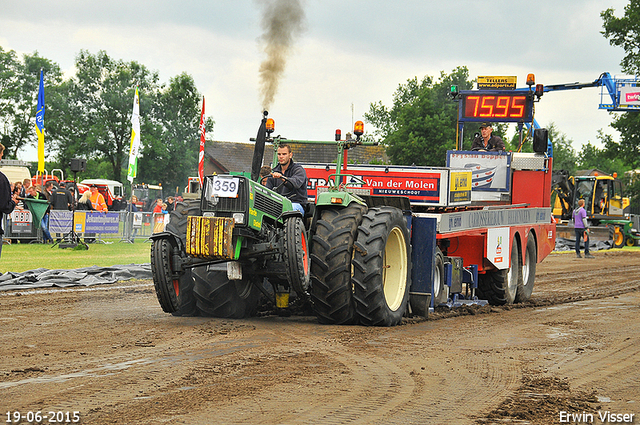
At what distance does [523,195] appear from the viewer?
44.8 feet

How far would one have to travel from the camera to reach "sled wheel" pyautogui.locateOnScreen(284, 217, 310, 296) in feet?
25.9

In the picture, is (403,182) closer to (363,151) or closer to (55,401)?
(55,401)

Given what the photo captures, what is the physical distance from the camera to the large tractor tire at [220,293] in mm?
8695

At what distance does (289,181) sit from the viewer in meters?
8.87

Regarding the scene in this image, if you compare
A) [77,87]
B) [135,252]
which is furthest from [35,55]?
[135,252]

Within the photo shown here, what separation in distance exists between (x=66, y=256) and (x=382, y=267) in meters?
11.9

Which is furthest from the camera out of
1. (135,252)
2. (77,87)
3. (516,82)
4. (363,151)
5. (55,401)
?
(77,87)

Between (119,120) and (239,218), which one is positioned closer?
(239,218)

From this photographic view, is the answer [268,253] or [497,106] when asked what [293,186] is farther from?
[497,106]

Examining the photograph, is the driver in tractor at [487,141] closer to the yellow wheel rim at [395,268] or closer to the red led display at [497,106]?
the red led display at [497,106]

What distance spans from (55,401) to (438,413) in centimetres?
240

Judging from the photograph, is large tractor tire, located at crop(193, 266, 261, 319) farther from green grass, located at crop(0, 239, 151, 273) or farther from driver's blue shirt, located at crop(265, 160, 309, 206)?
green grass, located at crop(0, 239, 151, 273)

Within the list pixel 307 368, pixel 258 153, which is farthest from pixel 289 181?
pixel 307 368

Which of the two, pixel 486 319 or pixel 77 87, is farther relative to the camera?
pixel 77 87
